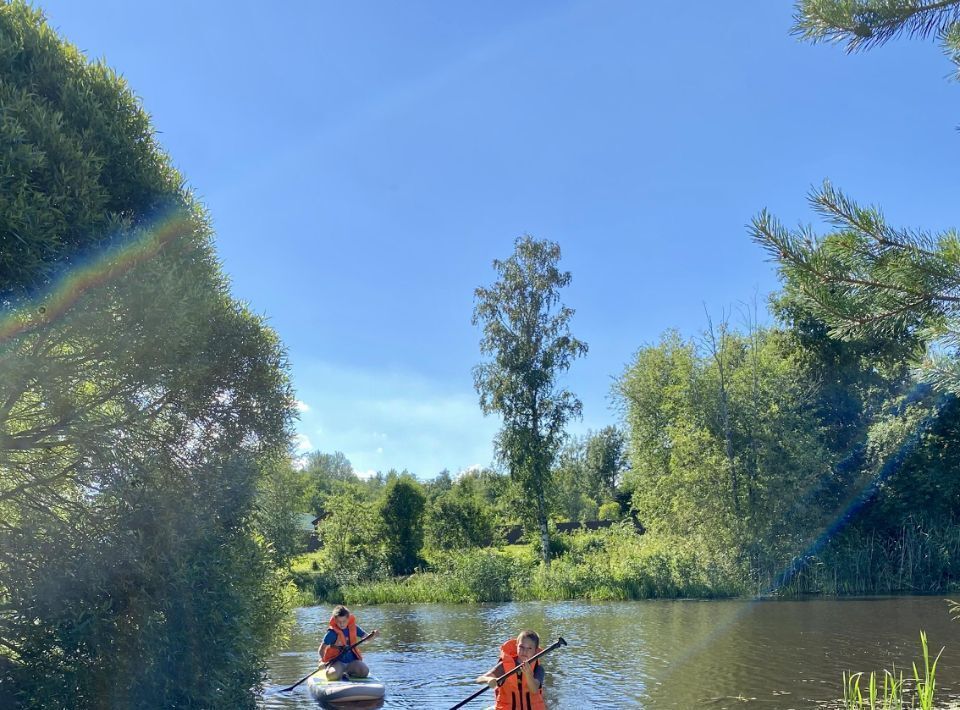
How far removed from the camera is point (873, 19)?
4477mm

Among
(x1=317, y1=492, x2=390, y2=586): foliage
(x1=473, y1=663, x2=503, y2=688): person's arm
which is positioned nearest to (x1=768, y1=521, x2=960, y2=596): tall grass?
(x1=317, y1=492, x2=390, y2=586): foliage

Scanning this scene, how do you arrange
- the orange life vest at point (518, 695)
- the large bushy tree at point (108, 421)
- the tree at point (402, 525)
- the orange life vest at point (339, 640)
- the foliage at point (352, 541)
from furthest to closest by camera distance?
1. the tree at point (402, 525)
2. the foliage at point (352, 541)
3. the orange life vest at point (339, 640)
4. the orange life vest at point (518, 695)
5. the large bushy tree at point (108, 421)

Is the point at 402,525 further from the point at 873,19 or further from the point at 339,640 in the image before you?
the point at 873,19

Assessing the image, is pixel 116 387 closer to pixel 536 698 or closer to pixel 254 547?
pixel 254 547

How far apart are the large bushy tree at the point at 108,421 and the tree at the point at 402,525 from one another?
2821 cm

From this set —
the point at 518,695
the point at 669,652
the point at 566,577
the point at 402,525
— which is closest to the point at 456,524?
the point at 402,525

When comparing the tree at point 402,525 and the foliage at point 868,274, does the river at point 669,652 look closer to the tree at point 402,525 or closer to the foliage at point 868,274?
the foliage at point 868,274

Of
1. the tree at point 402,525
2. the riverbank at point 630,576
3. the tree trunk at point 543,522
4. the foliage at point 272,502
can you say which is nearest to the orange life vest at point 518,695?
the foliage at point 272,502

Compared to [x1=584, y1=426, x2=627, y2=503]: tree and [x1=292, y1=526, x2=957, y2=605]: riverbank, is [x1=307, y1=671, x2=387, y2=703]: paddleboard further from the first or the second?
[x1=584, y1=426, x2=627, y2=503]: tree

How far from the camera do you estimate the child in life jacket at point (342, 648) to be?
1270 cm

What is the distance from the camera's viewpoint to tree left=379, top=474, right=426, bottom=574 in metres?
34.7

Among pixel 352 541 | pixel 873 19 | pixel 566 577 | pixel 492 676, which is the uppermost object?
pixel 873 19

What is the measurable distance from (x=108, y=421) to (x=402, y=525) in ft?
96.6

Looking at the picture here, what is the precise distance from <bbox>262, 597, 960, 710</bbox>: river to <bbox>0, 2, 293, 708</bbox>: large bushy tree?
1.86 metres
